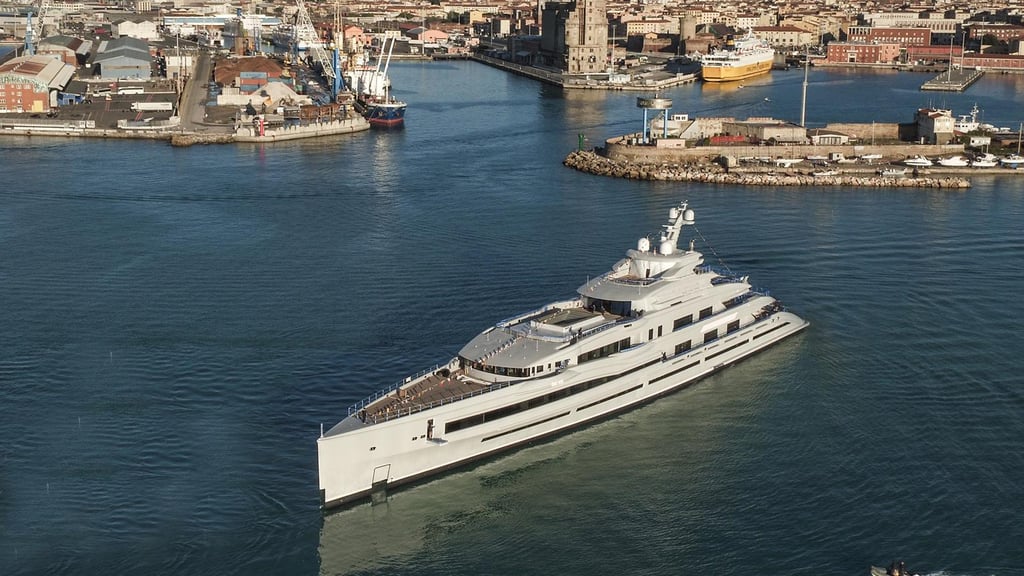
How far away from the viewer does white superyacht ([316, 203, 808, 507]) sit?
11.7m

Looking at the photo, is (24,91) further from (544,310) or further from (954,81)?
(954,81)

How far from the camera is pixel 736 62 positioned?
56688 mm

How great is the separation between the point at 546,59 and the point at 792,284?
4668cm

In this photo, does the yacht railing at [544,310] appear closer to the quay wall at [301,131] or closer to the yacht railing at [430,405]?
the yacht railing at [430,405]

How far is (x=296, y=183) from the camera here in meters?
28.2

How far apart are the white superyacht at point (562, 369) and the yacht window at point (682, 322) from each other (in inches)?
1.9

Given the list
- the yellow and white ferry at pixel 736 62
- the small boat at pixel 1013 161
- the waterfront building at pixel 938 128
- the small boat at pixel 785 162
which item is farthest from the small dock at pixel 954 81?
the small boat at pixel 785 162

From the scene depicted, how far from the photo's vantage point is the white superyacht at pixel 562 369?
11.7 meters

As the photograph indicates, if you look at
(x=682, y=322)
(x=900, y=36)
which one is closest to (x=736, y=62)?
(x=900, y=36)

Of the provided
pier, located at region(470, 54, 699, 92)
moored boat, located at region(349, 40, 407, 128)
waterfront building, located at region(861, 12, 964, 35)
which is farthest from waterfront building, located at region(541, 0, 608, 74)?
waterfront building, located at region(861, 12, 964, 35)

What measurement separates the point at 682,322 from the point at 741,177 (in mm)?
14268

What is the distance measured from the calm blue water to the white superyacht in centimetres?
27

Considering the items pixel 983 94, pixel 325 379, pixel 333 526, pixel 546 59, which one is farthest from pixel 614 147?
pixel 546 59

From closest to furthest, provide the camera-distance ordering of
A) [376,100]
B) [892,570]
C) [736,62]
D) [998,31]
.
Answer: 1. [892,570]
2. [376,100]
3. [736,62]
4. [998,31]
